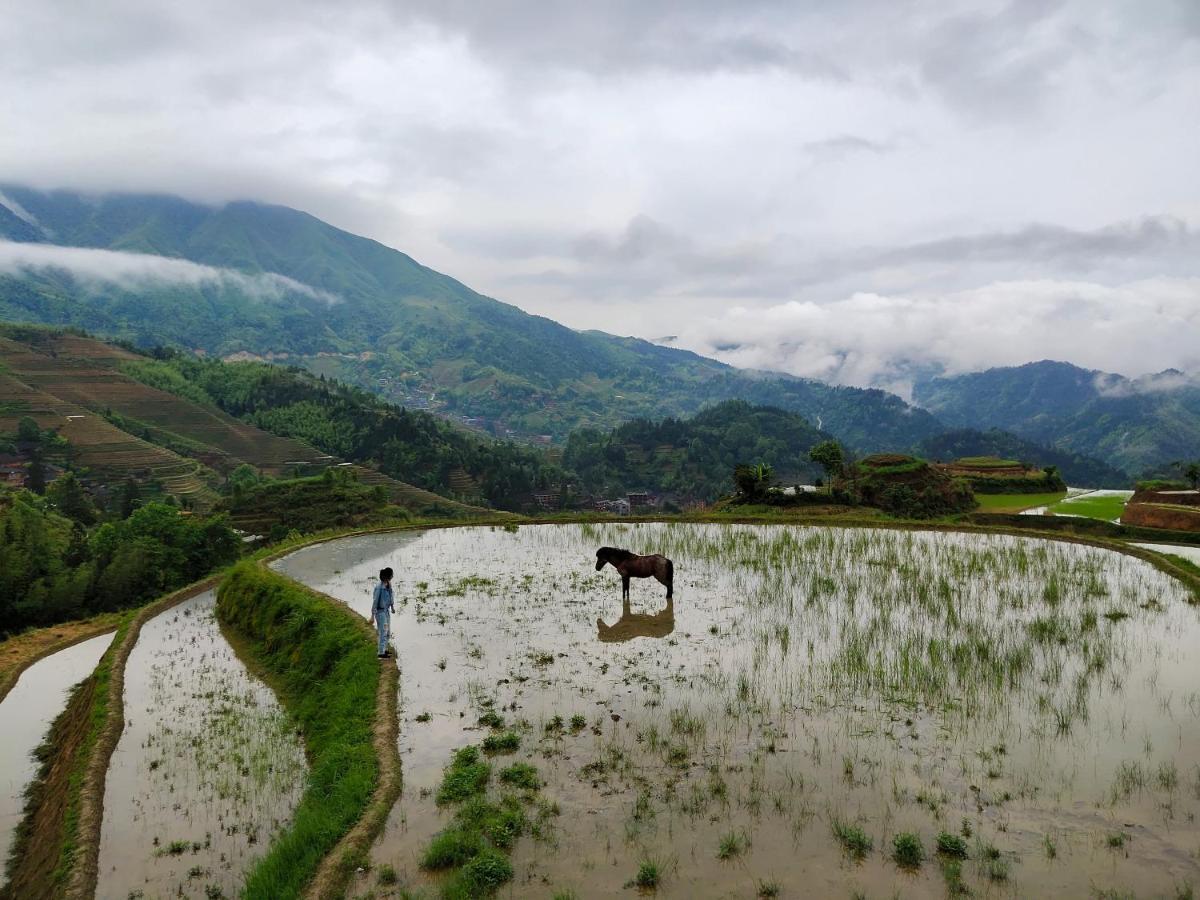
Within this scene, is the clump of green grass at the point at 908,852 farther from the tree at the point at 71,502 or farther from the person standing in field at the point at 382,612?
the tree at the point at 71,502

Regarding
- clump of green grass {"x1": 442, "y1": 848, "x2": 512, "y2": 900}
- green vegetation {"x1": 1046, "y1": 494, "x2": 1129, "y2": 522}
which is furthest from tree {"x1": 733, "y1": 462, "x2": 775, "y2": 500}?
clump of green grass {"x1": 442, "y1": 848, "x2": 512, "y2": 900}

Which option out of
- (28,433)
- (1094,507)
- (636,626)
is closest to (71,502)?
(28,433)

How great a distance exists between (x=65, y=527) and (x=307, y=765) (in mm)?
33472

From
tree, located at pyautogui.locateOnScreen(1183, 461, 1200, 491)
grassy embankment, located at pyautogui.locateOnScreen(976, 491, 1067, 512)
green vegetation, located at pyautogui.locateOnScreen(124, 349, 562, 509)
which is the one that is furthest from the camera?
green vegetation, located at pyautogui.locateOnScreen(124, 349, 562, 509)

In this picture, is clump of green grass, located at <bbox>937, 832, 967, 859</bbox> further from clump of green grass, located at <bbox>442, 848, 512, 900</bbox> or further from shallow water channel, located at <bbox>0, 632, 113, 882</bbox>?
shallow water channel, located at <bbox>0, 632, 113, 882</bbox>

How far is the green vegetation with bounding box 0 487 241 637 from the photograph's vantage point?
20406mm

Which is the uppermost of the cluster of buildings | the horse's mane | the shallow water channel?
the horse's mane

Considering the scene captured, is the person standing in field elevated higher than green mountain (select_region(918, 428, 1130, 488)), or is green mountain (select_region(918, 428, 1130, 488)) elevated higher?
green mountain (select_region(918, 428, 1130, 488))

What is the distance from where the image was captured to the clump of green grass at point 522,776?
23.1ft

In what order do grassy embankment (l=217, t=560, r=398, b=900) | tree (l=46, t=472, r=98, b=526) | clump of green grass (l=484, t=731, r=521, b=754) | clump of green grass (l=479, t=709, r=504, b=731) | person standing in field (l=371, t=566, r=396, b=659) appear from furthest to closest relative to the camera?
tree (l=46, t=472, r=98, b=526) → person standing in field (l=371, t=566, r=396, b=659) → clump of green grass (l=479, t=709, r=504, b=731) → clump of green grass (l=484, t=731, r=521, b=754) → grassy embankment (l=217, t=560, r=398, b=900)

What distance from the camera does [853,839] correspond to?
19.6ft

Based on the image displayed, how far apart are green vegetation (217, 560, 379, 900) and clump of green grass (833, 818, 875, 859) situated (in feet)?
14.7

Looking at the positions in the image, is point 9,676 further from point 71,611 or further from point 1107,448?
point 1107,448

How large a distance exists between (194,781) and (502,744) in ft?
12.2
